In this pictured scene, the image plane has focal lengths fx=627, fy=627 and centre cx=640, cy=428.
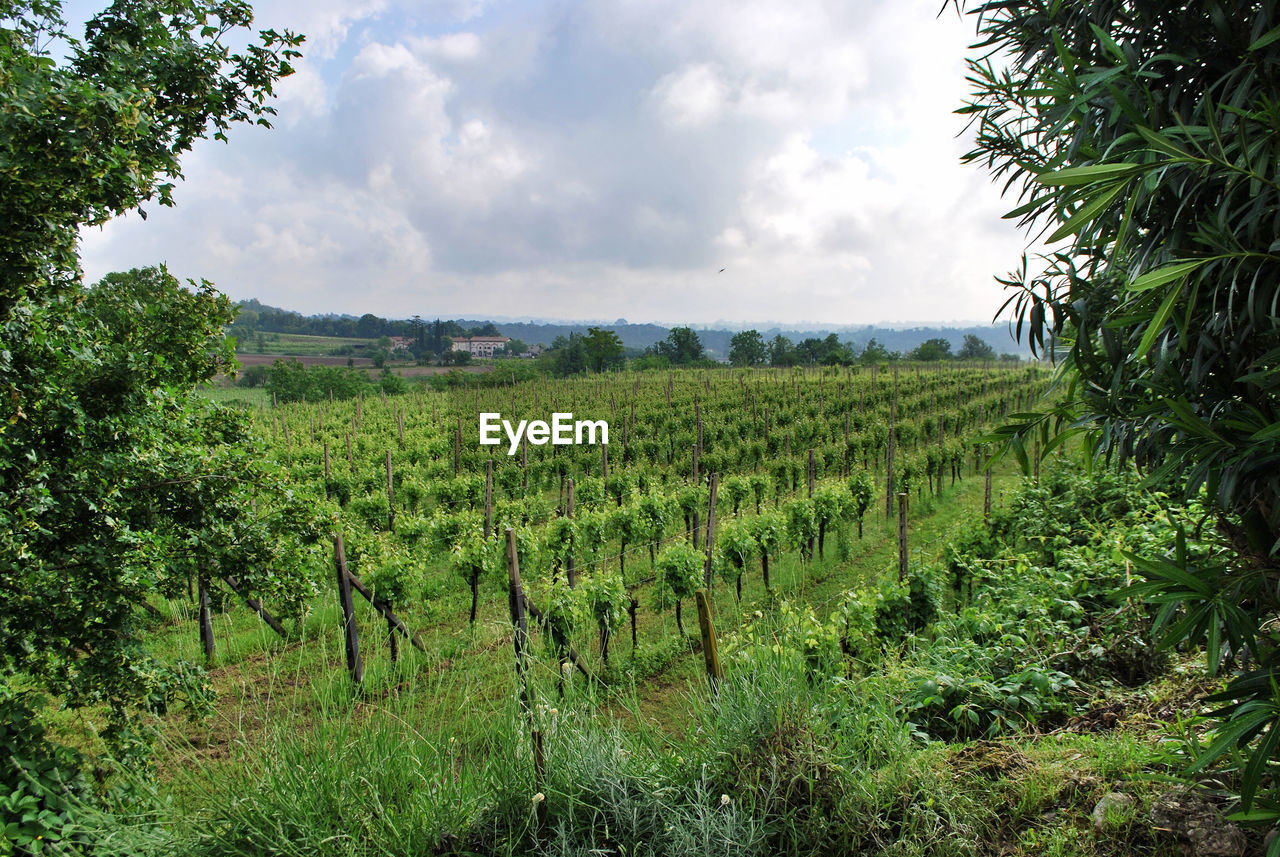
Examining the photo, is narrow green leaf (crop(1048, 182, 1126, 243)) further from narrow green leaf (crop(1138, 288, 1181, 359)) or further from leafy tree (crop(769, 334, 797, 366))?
leafy tree (crop(769, 334, 797, 366))

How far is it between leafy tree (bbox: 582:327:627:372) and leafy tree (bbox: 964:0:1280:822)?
57332 mm

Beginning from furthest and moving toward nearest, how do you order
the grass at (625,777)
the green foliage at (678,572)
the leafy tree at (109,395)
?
Answer: the green foliage at (678,572)
the leafy tree at (109,395)
the grass at (625,777)

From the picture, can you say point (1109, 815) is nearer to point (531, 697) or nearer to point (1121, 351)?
point (1121, 351)

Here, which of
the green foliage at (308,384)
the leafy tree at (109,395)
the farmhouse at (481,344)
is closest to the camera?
the leafy tree at (109,395)

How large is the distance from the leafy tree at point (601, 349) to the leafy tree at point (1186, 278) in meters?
57.3

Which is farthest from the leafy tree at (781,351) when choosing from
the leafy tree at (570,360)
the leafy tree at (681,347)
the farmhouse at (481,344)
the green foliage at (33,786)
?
the green foliage at (33,786)

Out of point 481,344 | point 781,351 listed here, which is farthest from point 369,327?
point 781,351

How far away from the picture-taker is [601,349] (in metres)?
60.8

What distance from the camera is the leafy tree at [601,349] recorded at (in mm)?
60297

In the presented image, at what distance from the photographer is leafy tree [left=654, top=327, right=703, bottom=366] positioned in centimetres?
8188

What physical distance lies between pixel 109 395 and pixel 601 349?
58.0m

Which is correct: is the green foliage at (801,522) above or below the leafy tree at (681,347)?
below

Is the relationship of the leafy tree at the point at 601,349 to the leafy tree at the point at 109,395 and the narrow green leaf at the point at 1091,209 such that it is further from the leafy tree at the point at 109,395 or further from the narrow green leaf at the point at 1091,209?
the narrow green leaf at the point at 1091,209

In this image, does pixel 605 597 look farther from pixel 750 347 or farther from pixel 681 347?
pixel 681 347
